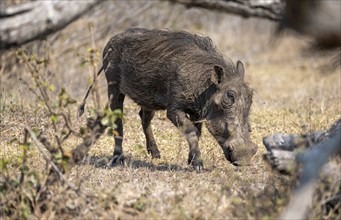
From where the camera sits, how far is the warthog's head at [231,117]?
650 cm

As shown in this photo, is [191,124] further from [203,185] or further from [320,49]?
[320,49]

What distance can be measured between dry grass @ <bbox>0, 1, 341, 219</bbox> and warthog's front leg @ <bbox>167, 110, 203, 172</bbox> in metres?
0.10

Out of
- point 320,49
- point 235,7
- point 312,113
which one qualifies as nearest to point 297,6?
point 320,49

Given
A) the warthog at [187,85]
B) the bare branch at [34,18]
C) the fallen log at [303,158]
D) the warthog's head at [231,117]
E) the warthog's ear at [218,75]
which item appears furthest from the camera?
the warthog's ear at [218,75]

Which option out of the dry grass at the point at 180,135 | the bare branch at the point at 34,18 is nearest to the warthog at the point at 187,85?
the dry grass at the point at 180,135

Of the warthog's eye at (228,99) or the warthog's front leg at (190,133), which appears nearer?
the warthog's front leg at (190,133)

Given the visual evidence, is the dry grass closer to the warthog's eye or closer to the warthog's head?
the warthog's head

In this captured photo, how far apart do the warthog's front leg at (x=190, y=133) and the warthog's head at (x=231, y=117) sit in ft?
0.45

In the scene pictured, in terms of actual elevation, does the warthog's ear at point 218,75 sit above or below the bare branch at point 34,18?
below

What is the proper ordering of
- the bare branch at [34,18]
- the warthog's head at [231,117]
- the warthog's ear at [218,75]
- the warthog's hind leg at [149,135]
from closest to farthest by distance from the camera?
the bare branch at [34,18] < the warthog's head at [231,117] < the warthog's ear at [218,75] < the warthog's hind leg at [149,135]

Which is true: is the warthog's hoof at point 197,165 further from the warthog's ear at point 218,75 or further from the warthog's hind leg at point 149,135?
the warthog's hind leg at point 149,135

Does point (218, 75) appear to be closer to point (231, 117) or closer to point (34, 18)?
point (231, 117)

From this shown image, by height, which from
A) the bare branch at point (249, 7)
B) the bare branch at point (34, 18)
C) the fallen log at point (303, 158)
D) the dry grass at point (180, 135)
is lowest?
the dry grass at point (180, 135)

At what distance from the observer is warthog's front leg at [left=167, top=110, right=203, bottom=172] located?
655 centimetres
